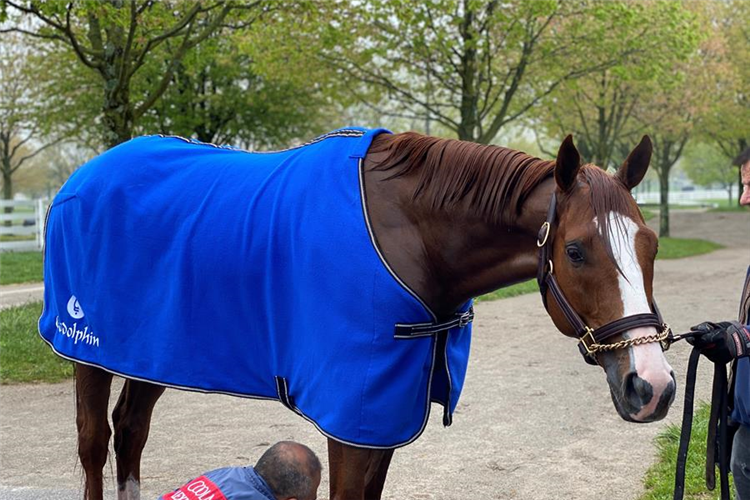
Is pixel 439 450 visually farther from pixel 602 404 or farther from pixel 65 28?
pixel 65 28

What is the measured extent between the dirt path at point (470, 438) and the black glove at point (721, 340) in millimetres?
1626

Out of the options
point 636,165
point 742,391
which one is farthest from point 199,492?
point 742,391

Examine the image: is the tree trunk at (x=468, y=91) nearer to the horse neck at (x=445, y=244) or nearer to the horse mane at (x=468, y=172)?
the horse mane at (x=468, y=172)

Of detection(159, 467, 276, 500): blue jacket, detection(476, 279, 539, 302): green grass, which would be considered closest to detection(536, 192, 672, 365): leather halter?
detection(159, 467, 276, 500): blue jacket

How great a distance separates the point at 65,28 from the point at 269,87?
1367 centimetres

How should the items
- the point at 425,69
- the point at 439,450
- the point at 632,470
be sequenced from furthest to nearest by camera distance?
the point at 425,69 < the point at 439,450 < the point at 632,470

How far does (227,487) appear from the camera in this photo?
8.43ft

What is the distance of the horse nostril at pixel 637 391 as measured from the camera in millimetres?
2113

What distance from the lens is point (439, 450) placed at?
4.82 metres

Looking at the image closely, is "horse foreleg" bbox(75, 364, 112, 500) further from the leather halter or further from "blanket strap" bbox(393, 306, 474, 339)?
the leather halter

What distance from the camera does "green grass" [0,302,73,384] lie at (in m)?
6.96

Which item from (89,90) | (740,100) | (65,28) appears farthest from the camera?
(740,100)

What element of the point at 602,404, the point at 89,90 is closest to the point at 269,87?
the point at 89,90

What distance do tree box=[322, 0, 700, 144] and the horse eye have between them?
11128 millimetres
